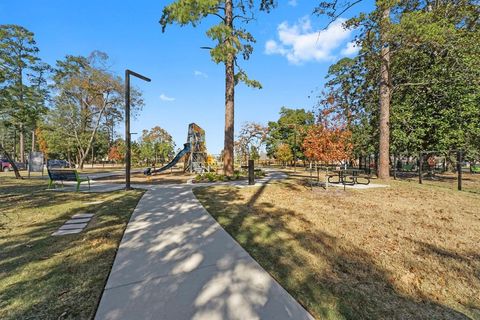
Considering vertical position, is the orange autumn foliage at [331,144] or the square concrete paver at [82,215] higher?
the orange autumn foliage at [331,144]

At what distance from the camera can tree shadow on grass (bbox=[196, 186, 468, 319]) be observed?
2.35 metres

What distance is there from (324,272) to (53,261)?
3575mm

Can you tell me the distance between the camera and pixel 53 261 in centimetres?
328

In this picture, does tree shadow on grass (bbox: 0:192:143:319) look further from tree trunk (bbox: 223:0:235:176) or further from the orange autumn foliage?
the orange autumn foliage

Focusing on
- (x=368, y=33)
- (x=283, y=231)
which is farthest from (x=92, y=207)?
(x=368, y=33)

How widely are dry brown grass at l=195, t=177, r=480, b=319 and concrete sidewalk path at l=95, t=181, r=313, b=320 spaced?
10.5 inches

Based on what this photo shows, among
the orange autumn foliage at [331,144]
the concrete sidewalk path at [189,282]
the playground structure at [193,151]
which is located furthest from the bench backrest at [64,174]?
the orange autumn foliage at [331,144]

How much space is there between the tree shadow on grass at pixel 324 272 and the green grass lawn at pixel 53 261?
2.04m

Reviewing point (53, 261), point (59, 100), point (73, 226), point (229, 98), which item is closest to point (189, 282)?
point (53, 261)

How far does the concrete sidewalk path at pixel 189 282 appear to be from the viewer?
7.30 ft

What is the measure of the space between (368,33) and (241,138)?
3036 centimetres

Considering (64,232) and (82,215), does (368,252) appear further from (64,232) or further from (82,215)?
(82,215)

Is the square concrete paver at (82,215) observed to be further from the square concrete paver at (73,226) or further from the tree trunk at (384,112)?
the tree trunk at (384,112)

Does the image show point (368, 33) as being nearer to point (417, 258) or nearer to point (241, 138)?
point (417, 258)
